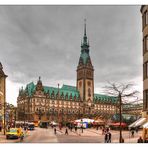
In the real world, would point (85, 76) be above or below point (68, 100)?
above

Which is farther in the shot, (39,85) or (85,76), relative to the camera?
(85,76)

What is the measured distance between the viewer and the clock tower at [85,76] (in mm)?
175250

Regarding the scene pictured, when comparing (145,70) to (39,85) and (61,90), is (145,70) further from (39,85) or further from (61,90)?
(61,90)

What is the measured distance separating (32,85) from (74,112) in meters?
28.2

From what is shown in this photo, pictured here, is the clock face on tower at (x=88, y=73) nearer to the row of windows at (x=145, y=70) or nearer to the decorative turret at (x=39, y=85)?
the decorative turret at (x=39, y=85)

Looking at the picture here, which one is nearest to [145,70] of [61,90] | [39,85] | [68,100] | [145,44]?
[145,44]

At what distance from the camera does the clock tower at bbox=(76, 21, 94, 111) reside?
6900 inches

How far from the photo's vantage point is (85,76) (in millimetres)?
176500

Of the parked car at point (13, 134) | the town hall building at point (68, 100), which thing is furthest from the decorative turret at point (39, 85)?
the parked car at point (13, 134)

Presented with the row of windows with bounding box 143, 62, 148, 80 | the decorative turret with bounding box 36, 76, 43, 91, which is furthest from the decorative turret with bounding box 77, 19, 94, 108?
the row of windows with bounding box 143, 62, 148, 80

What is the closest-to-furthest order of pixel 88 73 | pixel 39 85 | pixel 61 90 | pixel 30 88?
pixel 39 85
pixel 30 88
pixel 61 90
pixel 88 73

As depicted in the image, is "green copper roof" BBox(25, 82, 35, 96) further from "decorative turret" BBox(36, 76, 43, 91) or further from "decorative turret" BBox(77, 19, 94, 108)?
"decorative turret" BBox(77, 19, 94, 108)
